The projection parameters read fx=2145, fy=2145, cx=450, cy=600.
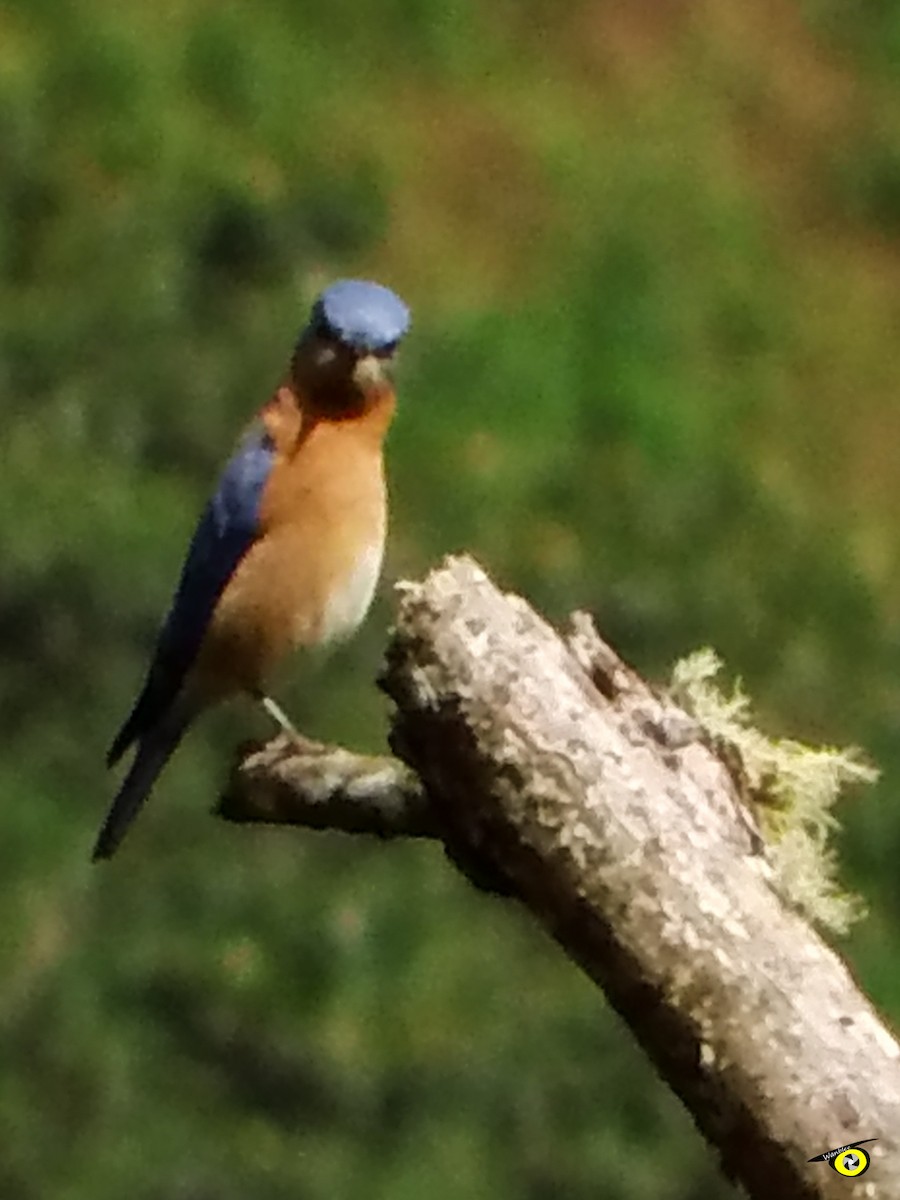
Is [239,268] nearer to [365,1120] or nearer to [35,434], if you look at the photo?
[35,434]

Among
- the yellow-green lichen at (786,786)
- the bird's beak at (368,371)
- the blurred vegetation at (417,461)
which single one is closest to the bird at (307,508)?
the bird's beak at (368,371)

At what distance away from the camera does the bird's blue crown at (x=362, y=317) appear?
4.20ft

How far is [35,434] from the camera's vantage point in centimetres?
219

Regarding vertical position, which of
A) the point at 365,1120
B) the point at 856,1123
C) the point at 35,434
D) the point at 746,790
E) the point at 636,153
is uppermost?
the point at 636,153

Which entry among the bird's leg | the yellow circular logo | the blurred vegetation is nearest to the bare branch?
the bird's leg

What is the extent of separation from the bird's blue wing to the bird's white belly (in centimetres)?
6

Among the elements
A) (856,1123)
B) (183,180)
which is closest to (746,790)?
(856,1123)

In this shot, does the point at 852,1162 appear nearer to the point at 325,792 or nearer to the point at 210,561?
the point at 325,792

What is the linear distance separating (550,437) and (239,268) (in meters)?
0.41

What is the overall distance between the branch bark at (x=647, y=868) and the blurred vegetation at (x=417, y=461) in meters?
1.08

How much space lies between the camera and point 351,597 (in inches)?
52.8

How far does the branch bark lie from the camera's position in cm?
87

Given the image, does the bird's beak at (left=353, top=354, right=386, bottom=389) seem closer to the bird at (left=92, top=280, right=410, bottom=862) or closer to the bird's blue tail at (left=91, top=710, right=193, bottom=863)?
the bird at (left=92, top=280, right=410, bottom=862)

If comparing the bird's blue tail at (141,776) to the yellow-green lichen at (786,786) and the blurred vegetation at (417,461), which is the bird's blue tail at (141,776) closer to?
the yellow-green lichen at (786,786)
